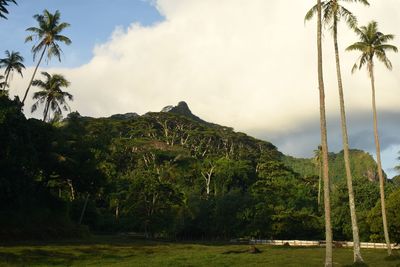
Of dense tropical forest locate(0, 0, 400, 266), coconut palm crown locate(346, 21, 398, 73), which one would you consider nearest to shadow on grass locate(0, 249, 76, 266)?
dense tropical forest locate(0, 0, 400, 266)

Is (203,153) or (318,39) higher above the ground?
(203,153)

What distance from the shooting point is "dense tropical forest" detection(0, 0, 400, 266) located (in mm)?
41281

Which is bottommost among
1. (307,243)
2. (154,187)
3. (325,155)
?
(307,243)

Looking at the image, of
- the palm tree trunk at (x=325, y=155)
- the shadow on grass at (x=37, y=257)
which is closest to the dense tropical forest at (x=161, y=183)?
the palm tree trunk at (x=325, y=155)

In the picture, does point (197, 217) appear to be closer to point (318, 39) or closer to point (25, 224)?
point (25, 224)

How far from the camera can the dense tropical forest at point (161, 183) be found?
4128cm

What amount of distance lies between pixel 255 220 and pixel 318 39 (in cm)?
4858

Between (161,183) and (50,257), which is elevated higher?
(161,183)

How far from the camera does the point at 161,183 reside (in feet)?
238

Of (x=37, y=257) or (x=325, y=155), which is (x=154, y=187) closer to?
(x=37, y=257)

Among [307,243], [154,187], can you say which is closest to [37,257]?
[154,187]

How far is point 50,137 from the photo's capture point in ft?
168

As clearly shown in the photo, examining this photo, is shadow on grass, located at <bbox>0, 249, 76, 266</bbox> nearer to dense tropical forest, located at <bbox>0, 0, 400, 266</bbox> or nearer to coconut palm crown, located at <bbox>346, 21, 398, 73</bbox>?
dense tropical forest, located at <bbox>0, 0, 400, 266</bbox>

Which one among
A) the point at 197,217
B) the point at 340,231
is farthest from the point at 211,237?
the point at 340,231
